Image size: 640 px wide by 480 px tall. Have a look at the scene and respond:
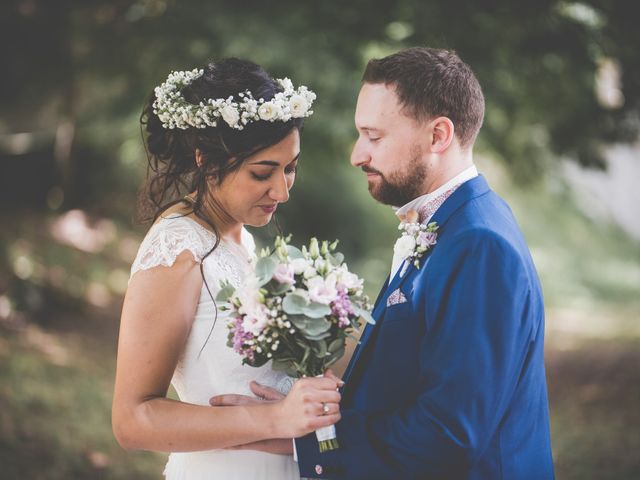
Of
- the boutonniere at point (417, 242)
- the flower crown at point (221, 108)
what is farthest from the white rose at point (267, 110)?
the boutonniere at point (417, 242)

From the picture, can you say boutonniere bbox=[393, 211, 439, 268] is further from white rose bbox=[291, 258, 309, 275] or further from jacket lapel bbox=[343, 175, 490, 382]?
white rose bbox=[291, 258, 309, 275]

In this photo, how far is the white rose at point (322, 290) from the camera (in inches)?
84.2

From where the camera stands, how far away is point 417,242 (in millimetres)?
2449

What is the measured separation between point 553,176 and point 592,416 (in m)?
4.03

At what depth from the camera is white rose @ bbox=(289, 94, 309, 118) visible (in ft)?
9.09

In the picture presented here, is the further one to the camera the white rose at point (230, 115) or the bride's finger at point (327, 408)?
the white rose at point (230, 115)

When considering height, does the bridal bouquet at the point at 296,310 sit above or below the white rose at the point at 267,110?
below

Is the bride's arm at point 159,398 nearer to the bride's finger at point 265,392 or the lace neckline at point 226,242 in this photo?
the bride's finger at point 265,392

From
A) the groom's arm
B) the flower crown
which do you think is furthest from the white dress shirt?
the flower crown

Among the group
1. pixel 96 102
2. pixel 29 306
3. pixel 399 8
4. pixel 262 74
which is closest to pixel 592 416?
pixel 399 8

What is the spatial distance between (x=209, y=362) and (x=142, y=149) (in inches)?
238

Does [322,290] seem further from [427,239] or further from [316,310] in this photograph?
[427,239]

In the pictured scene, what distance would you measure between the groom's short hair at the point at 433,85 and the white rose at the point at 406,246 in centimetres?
46

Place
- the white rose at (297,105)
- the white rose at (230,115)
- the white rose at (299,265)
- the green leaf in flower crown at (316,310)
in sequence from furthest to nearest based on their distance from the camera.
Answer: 1. the white rose at (297,105)
2. the white rose at (230,115)
3. the white rose at (299,265)
4. the green leaf in flower crown at (316,310)
